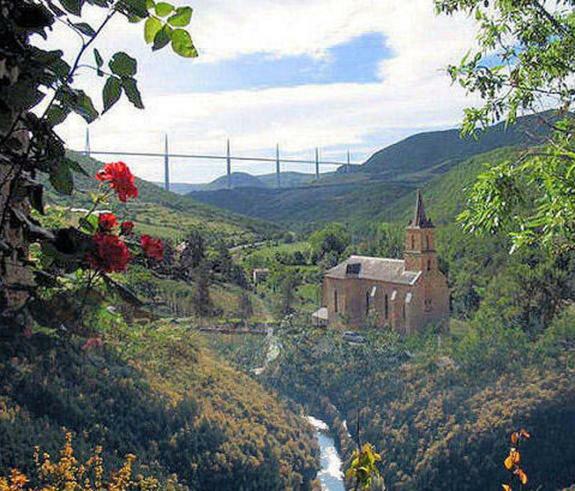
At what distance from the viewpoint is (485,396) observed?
11992mm

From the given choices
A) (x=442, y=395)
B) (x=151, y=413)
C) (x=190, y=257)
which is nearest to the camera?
(x=151, y=413)

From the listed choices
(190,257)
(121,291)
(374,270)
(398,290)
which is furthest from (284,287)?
(121,291)

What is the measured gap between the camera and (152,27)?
691 mm

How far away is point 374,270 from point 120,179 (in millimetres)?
20009

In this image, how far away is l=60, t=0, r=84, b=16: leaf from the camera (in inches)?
27.2

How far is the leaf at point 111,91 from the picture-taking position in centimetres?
70

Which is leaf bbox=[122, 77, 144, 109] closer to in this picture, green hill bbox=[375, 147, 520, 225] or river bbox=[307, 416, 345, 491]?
river bbox=[307, 416, 345, 491]

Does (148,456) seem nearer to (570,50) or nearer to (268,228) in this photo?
(570,50)

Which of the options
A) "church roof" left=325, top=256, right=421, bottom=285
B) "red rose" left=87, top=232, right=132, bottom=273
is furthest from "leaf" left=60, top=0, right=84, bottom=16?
"church roof" left=325, top=256, right=421, bottom=285

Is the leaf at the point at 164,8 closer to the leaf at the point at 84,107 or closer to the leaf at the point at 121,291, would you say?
the leaf at the point at 84,107

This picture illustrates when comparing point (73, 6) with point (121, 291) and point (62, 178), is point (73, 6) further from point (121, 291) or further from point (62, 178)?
point (121, 291)

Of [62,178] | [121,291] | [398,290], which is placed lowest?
[398,290]

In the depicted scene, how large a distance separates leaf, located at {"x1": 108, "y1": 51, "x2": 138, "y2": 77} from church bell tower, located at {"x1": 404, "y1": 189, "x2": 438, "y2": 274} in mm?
19020

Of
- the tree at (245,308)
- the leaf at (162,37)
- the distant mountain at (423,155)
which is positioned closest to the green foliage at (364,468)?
the leaf at (162,37)
